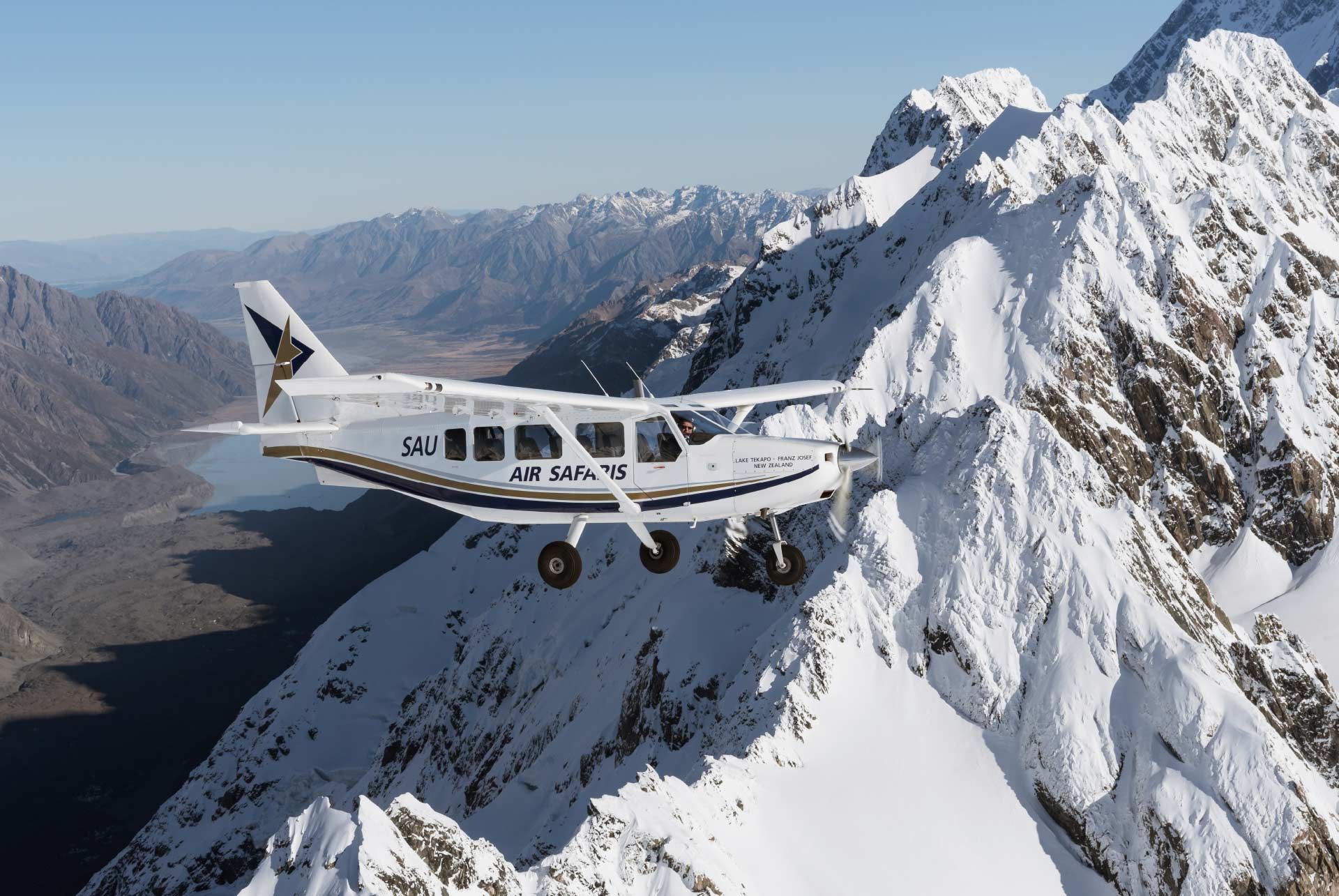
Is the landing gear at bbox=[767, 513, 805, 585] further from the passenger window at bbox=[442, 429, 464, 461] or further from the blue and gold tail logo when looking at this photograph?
the blue and gold tail logo

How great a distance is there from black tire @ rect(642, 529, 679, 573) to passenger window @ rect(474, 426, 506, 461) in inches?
207

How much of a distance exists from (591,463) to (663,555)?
358 cm

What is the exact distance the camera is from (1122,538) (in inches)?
2800

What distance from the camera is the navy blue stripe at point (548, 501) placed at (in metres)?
28.8

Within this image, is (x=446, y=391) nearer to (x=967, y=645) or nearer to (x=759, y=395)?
(x=759, y=395)

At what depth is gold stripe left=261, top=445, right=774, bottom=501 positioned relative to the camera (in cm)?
2884

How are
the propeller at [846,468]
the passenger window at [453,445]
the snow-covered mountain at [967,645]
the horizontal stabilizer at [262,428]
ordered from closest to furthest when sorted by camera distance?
the horizontal stabilizer at [262,428]
the propeller at [846,468]
the passenger window at [453,445]
the snow-covered mountain at [967,645]

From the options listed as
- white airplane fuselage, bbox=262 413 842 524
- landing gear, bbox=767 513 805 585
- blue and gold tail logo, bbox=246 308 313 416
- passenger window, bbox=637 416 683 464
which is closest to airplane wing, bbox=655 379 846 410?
passenger window, bbox=637 416 683 464

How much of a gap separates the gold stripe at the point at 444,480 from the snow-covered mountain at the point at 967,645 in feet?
69.0

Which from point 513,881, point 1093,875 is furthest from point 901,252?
point 513,881

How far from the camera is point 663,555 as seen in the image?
29250 mm

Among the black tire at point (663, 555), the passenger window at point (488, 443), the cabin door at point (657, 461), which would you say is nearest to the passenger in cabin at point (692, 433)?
the cabin door at point (657, 461)

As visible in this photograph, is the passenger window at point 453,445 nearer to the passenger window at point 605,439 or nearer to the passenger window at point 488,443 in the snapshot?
the passenger window at point 488,443

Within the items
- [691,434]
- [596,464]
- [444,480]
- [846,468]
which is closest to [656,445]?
[691,434]
